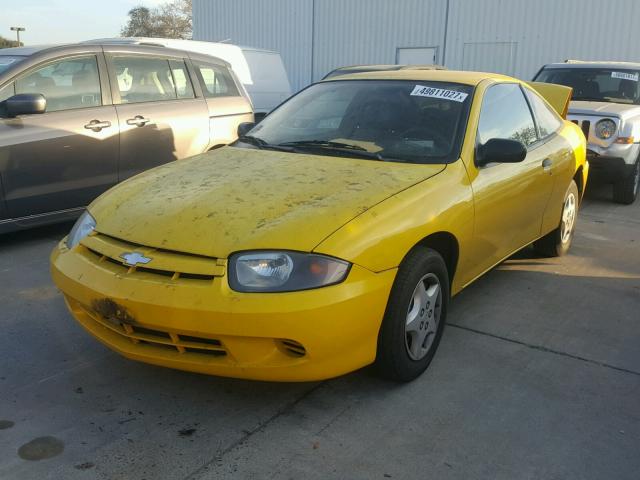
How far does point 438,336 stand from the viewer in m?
3.22

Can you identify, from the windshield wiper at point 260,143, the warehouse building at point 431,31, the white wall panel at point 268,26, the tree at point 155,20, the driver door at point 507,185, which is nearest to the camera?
the driver door at point 507,185

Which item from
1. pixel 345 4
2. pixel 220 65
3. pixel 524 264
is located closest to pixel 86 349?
pixel 524 264

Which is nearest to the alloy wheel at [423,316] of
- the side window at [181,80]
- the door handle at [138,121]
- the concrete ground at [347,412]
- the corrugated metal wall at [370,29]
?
the concrete ground at [347,412]

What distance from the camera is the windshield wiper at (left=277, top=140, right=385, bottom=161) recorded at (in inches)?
136

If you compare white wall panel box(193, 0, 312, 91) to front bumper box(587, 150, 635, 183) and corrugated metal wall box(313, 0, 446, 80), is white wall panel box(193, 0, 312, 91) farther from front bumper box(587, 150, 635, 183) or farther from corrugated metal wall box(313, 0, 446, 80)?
front bumper box(587, 150, 635, 183)

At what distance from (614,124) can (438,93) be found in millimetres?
4392

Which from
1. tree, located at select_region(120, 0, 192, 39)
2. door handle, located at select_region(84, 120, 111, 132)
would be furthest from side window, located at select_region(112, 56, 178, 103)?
tree, located at select_region(120, 0, 192, 39)

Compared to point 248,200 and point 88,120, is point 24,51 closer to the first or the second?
point 88,120

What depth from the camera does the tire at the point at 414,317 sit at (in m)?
2.78

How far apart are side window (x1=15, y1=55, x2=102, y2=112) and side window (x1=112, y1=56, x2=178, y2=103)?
25 centimetres

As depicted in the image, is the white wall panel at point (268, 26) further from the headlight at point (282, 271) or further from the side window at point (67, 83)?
the headlight at point (282, 271)

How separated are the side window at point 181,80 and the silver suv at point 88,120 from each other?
10 mm

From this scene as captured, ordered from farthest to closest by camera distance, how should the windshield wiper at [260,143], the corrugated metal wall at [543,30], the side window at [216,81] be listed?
the corrugated metal wall at [543,30], the side window at [216,81], the windshield wiper at [260,143]

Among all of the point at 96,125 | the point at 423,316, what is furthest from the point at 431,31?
the point at 423,316
